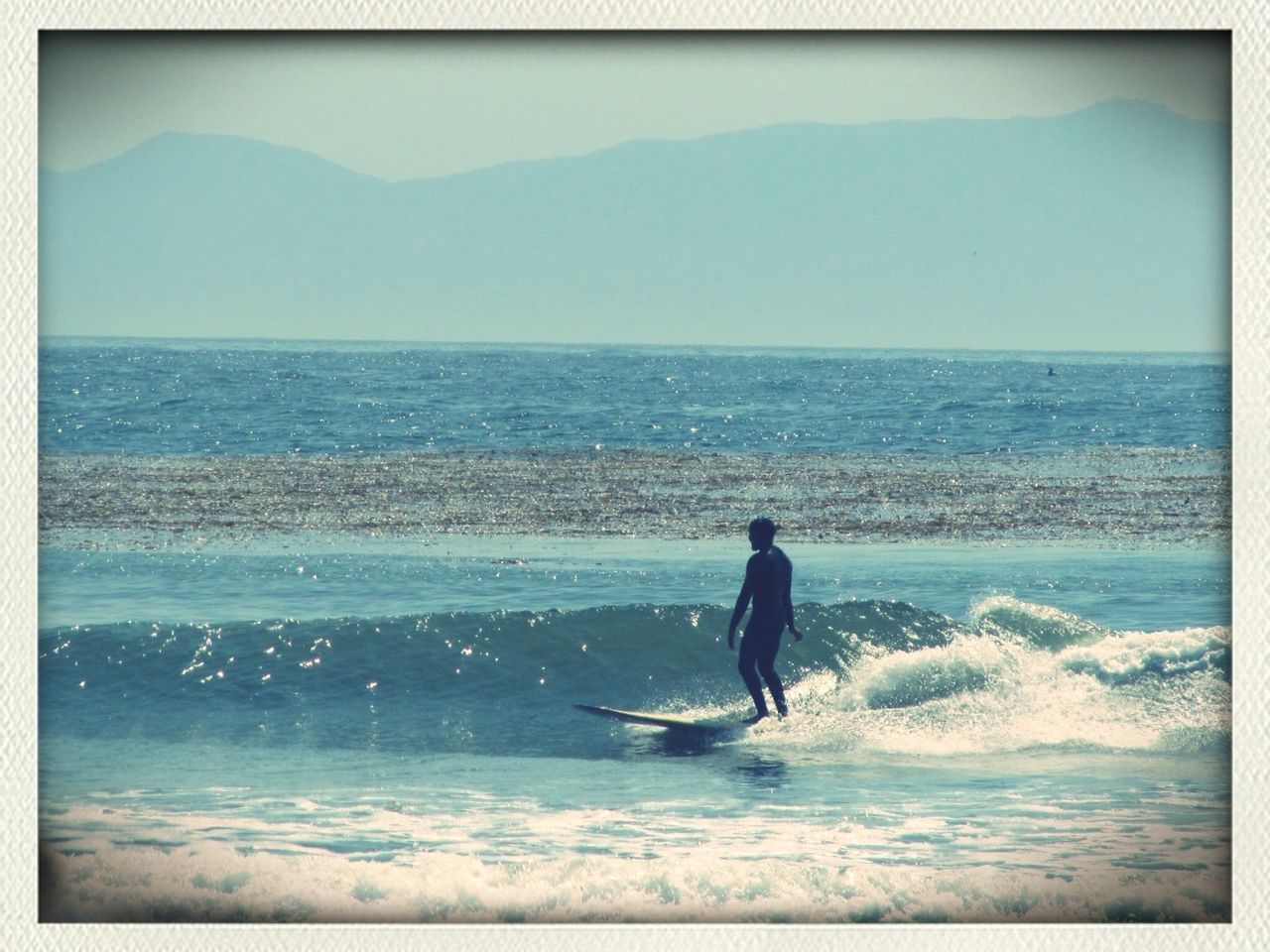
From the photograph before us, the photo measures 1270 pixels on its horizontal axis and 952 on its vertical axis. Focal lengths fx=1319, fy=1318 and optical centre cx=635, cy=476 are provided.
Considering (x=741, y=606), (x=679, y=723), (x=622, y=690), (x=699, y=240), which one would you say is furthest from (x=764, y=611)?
(x=699, y=240)

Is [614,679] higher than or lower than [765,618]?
lower

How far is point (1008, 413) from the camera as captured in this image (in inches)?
842

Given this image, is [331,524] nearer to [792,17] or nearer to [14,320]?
[14,320]

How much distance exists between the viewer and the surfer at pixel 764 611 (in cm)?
709

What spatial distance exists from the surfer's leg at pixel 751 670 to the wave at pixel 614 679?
22 centimetres

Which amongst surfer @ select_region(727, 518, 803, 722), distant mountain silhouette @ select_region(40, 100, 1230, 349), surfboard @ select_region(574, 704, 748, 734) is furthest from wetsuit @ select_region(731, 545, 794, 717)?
distant mountain silhouette @ select_region(40, 100, 1230, 349)

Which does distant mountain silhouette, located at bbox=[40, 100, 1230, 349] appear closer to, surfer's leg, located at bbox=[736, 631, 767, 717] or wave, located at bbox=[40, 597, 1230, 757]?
wave, located at bbox=[40, 597, 1230, 757]

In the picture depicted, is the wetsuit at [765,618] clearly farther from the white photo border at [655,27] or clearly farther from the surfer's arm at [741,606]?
the white photo border at [655,27]

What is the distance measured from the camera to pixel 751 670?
7.20 m

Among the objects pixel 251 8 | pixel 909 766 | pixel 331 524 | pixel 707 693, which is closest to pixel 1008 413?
pixel 331 524

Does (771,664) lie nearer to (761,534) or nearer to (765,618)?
(765,618)

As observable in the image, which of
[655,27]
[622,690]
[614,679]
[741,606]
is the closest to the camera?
[655,27]

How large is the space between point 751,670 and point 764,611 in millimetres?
331

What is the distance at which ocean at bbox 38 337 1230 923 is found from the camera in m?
5.46
